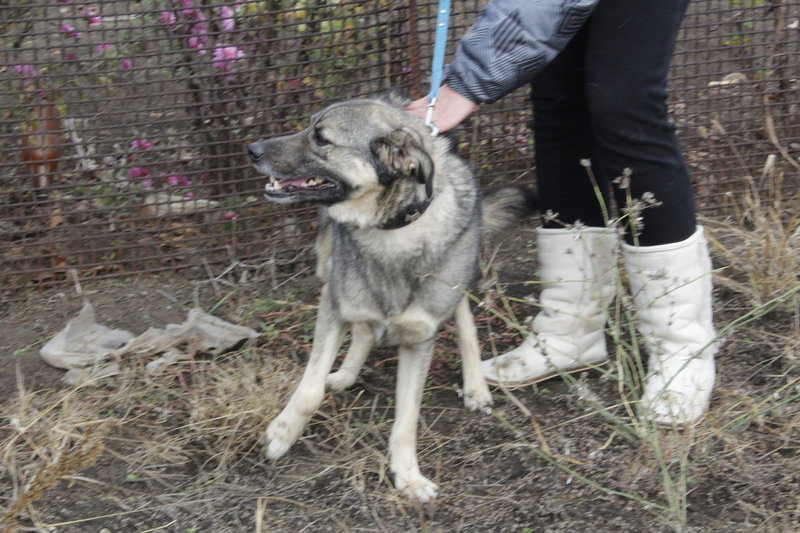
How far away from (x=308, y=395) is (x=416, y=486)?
16.7 inches

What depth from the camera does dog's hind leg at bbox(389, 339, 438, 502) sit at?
8.67 ft

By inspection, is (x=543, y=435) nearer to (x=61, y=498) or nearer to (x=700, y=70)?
(x=61, y=498)

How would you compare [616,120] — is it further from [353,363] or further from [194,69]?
[194,69]

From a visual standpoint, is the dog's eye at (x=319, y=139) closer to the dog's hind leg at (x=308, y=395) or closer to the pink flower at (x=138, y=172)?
the dog's hind leg at (x=308, y=395)

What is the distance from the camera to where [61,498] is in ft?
8.51

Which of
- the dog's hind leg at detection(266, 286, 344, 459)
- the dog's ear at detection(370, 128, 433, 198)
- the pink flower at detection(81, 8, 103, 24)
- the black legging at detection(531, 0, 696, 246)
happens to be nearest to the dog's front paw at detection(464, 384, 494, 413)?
the dog's hind leg at detection(266, 286, 344, 459)

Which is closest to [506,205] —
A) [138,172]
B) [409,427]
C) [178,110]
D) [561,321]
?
[561,321]

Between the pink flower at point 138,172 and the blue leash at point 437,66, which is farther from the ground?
the blue leash at point 437,66

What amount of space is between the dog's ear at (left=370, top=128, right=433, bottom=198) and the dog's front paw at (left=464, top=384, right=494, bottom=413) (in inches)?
32.6

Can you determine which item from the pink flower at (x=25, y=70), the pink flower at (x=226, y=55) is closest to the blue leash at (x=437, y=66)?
the pink flower at (x=226, y=55)

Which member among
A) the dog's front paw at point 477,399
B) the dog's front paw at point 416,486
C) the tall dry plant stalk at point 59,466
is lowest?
the dog's front paw at point 416,486

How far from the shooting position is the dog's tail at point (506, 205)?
315cm

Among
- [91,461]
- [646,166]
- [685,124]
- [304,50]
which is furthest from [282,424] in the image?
[685,124]

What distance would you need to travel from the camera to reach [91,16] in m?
A: 3.34
